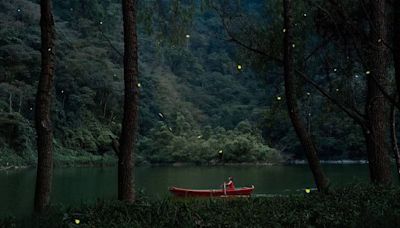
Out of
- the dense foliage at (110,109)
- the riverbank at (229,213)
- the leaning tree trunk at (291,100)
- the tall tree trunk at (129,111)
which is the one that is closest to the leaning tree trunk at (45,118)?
the riverbank at (229,213)

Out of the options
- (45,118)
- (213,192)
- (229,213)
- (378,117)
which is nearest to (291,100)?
(378,117)

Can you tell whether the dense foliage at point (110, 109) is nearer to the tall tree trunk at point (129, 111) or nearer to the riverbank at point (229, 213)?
the tall tree trunk at point (129, 111)

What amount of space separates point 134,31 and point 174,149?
40.5 meters

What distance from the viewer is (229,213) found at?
5.63m

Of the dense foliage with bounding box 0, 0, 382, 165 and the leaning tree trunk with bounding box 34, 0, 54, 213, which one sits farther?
the dense foliage with bounding box 0, 0, 382, 165

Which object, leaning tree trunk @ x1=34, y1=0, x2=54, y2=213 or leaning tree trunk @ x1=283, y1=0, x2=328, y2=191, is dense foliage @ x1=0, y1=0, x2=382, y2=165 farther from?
leaning tree trunk @ x1=34, y1=0, x2=54, y2=213

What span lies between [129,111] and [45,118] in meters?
1.05

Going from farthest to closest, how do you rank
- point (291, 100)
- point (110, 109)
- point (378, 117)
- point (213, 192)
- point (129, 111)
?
point (110, 109), point (213, 192), point (291, 100), point (378, 117), point (129, 111)

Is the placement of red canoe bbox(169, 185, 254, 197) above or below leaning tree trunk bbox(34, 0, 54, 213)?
below

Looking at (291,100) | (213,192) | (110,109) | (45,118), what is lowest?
(213,192)

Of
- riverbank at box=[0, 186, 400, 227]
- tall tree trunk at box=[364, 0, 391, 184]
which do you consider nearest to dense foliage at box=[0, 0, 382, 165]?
tall tree trunk at box=[364, 0, 391, 184]

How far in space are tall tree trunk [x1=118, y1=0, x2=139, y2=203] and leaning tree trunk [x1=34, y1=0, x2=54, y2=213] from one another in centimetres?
89

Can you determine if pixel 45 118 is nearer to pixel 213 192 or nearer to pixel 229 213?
pixel 229 213

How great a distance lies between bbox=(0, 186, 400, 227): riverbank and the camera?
5.00 m
